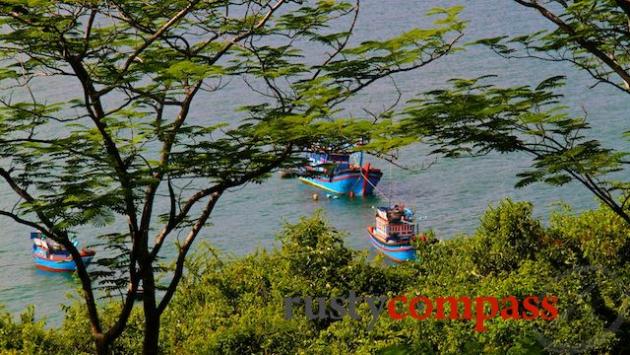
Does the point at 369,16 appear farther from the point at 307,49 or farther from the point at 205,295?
the point at 205,295

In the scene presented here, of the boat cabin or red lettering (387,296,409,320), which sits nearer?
red lettering (387,296,409,320)

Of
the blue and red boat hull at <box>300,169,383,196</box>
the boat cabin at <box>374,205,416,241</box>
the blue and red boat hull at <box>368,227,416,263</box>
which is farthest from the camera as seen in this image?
the blue and red boat hull at <box>300,169,383,196</box>

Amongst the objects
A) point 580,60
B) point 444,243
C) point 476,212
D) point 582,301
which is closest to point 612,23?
point 580,60

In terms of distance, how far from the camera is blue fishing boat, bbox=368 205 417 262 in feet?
120

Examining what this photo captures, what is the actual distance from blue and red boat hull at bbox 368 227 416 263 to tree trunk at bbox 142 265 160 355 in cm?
2625

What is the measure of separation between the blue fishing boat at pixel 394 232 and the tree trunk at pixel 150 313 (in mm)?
25697

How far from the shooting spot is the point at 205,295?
14844mm

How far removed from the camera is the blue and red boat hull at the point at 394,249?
122 ft

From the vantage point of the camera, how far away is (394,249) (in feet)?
123

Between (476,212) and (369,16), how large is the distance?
2312 centimetres

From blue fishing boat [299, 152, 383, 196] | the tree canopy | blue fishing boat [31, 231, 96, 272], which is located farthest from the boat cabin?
the tree canopy

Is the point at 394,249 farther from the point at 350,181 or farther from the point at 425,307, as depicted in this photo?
the point at 425,307

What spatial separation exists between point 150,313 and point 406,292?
4.06 m

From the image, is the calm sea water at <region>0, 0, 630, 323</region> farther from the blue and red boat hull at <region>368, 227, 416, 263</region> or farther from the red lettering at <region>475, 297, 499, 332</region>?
the red lettering at <region>475, 297, 499, 332</region>
